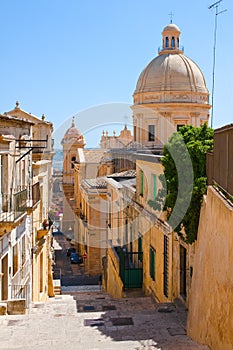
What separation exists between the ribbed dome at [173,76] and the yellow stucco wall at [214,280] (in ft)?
70.3

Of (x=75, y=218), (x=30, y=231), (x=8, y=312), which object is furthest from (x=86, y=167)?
(x=8, y=312)

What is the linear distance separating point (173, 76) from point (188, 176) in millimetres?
20887

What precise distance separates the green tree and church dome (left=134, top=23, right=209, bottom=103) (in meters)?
18.9

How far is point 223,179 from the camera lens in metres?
7.58

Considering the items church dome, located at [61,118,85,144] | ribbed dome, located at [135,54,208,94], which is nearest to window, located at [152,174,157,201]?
ribbed dome, located at [135,54,208,94]

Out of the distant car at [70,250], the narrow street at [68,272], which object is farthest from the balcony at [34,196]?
the distant car at [70,250]

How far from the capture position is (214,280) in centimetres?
694

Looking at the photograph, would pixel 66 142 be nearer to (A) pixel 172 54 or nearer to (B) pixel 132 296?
(A) pixel 172 54

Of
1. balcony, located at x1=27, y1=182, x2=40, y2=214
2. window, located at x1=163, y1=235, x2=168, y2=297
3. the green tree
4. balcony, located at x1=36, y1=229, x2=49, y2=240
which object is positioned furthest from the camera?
balcony, located at x1=36, y1=229, x2=49, y2=240

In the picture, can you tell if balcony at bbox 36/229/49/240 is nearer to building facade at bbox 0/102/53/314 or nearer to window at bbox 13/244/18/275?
building facade at bbox 0/102/53/314

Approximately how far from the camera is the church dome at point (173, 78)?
29.1 meters

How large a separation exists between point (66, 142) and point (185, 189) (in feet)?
117

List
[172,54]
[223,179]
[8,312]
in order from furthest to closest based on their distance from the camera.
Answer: [172,54], [8,312], [223,179]

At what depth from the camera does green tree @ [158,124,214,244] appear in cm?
955
